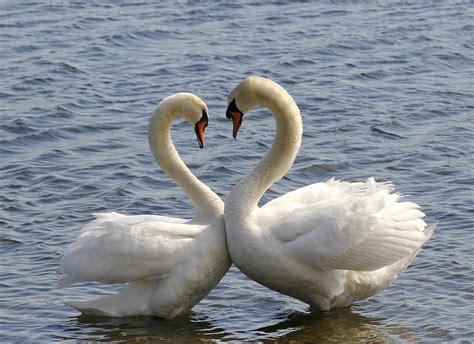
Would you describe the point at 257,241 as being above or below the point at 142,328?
above

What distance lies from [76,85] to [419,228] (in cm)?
785

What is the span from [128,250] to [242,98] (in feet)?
4.70

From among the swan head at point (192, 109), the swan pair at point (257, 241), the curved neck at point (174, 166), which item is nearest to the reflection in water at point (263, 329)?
the swan pair at point (257, 241)

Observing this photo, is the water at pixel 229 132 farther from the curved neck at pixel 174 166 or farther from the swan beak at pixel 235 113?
the swan beak at pixel 235 113

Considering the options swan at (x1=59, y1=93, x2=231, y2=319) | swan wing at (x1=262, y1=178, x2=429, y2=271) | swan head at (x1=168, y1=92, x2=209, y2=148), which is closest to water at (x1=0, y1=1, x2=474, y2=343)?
swan at (x1=59, y1=93, x2=231, y2=319)

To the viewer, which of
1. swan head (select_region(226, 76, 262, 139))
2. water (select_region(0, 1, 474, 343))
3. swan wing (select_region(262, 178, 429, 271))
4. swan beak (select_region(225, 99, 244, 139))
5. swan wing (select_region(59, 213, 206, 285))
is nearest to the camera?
swan wing (select_region(262, 178, 429, 271))

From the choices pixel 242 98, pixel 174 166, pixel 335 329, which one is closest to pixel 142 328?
pixel 174 166

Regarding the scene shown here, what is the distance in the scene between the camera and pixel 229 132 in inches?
561

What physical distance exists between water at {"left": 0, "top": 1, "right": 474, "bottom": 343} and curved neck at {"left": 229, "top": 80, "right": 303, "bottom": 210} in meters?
1.00

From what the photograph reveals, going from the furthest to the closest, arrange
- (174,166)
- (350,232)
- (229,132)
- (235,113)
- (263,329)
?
(229,132), (174,166), (235,113), (263,329), (350,232)

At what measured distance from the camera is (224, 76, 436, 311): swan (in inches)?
351

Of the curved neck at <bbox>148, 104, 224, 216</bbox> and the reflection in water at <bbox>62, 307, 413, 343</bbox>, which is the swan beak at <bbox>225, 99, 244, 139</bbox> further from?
the reflection in water at <bbox>62, 307, 413, 343</bbox>

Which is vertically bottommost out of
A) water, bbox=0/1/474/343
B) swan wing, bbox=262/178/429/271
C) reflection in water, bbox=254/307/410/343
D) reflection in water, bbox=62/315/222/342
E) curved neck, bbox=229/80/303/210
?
reflection in water, bbox=254/307/410/343

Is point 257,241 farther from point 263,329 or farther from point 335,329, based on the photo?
point 335,329
